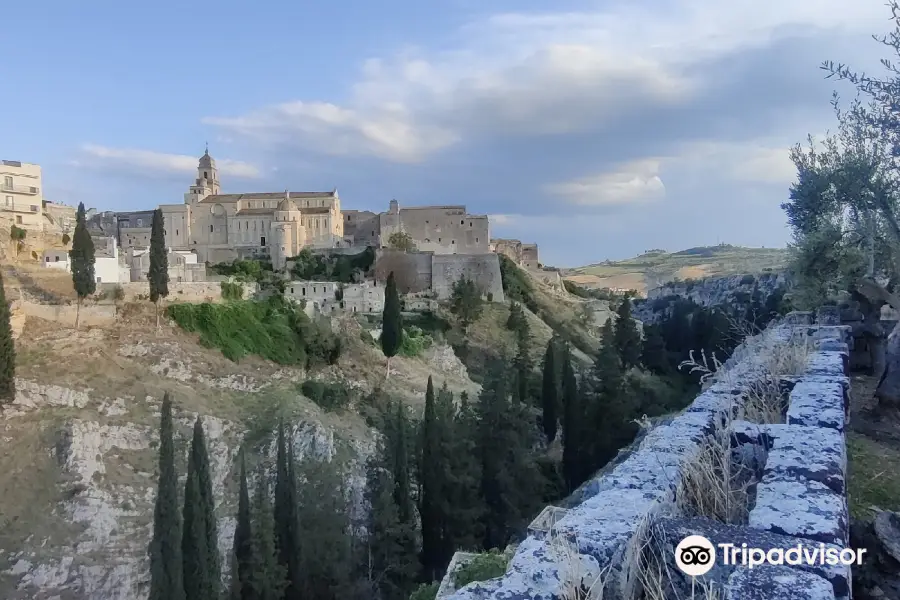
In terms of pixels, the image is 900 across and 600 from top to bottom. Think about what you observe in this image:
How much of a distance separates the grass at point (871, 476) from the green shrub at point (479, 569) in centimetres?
229

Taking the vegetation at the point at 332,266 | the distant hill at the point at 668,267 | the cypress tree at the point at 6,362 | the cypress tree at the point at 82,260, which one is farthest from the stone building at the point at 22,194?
the distant hill at the point at 668,267

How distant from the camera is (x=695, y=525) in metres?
2.15

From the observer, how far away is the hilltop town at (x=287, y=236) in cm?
3312

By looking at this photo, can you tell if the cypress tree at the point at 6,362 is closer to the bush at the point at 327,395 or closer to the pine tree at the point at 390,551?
the bush at the point at 327,395

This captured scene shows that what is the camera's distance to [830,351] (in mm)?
6117

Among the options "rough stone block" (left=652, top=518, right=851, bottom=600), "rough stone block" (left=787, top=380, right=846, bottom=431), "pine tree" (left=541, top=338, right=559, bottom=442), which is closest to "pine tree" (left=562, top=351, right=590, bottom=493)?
"pine tree" (left=541, top=338, right=559, bottom=442)

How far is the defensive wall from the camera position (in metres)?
1.77

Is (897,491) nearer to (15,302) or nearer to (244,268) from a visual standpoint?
(15,302)

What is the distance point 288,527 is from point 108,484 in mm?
7135

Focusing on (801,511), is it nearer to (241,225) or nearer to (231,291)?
(231,291)

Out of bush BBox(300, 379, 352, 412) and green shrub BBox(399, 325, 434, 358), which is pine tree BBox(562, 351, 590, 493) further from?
green shrub BBox(399, 325, 434, 358)

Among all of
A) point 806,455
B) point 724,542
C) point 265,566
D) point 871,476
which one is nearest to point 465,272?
point 265,566

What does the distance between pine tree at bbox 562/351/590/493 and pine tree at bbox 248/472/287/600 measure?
1079 cm

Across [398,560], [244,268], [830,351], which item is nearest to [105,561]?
[398,560]
